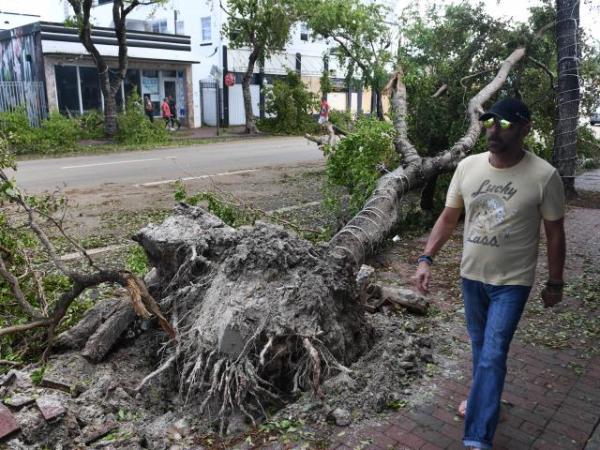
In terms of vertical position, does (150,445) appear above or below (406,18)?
below

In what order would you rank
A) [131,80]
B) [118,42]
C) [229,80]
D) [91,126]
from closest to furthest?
[118,42] < [91,126] < [131,80] < [229,80]

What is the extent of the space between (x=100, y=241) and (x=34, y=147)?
13.6m

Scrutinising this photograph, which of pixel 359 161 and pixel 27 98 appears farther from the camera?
pixel 27 98

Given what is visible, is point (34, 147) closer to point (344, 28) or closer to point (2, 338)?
point (344, 28)

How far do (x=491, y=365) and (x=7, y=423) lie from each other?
2682 millimetres

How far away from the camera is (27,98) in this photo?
2233cm

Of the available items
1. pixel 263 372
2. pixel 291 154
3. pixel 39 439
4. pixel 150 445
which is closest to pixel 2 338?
pixel 39 439

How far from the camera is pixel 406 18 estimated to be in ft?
61.2

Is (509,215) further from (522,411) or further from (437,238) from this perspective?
(522,411)

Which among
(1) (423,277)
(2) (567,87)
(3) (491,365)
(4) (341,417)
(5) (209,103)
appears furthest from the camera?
(5) (209,103)

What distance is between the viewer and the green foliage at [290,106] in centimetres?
2773

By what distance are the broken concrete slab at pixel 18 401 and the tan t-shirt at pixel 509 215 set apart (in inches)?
107

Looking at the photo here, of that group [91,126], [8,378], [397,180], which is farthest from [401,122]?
[91,126]

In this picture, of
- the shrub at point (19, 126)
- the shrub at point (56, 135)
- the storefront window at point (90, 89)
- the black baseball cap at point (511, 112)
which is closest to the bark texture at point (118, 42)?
the shrub at point (56, 135)
